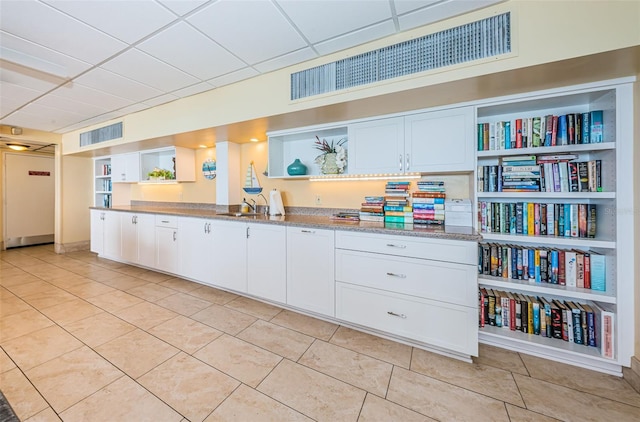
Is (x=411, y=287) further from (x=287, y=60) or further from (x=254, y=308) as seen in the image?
(x=287, y=60)

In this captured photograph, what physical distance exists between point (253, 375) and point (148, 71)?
9.94ft

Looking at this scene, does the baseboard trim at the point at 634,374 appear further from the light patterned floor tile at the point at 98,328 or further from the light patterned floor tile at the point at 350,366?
the light patterned floor tile at the point at 98,328

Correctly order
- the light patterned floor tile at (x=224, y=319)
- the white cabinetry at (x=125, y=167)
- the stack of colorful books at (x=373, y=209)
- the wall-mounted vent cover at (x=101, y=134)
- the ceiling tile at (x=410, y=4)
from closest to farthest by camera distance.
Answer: the ceiling tile at (x=410, y=4) < the light patterned floor tile at (x=224, y=319) < the stack of colorful books at (x=373, y=209) < the wall-mounted vent cover at (x=101, y=134) < the white cabinetry at (x=125, y=167)

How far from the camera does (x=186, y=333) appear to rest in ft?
7.48

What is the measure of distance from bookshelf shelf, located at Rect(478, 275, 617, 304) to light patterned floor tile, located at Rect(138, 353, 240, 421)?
216 centimetres

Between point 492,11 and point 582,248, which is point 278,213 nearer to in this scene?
point 492,11

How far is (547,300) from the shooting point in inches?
83.6

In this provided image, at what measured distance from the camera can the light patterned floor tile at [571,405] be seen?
145cm

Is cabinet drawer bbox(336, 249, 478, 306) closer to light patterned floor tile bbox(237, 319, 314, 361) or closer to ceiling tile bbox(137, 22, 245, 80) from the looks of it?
light patterned floor tile bbox(237, 319, 314, 361)

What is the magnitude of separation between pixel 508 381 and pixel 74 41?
4.29m

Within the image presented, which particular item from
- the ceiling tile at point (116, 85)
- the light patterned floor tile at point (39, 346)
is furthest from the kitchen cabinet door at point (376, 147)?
the light patterned floor tile at point (39, 346)

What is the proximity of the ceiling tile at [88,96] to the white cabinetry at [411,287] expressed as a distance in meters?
3.45

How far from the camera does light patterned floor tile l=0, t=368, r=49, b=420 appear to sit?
1.47 metres

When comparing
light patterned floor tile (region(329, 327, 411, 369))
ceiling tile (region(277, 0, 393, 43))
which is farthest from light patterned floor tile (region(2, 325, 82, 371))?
ceiling tile (region(277, 0, 393, 43))
